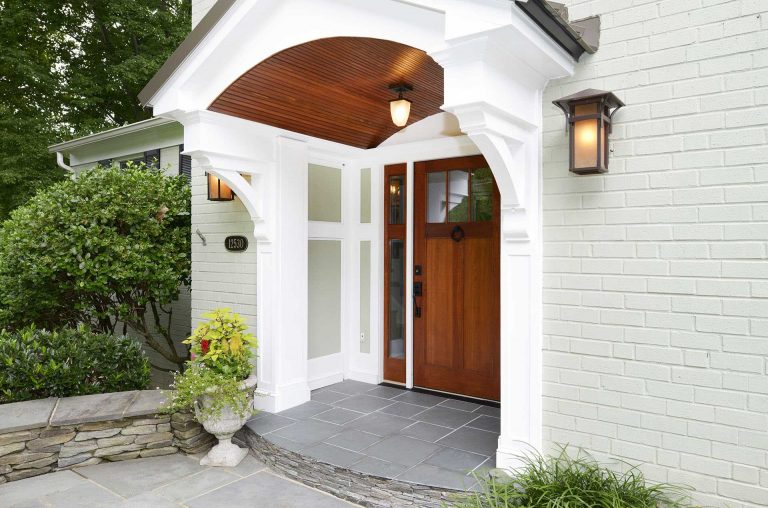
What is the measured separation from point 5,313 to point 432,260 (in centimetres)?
453

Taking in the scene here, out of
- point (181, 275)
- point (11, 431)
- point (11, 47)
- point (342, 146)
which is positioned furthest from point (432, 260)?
point (11, 47)

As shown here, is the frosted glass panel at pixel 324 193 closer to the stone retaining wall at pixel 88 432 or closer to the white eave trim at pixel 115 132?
the stone retaining wall at pixel 88 432

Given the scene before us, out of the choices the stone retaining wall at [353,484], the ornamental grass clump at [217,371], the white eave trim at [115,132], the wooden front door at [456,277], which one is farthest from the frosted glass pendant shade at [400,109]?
the white eave trim at [115,132]

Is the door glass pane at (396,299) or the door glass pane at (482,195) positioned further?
the door glass pane at (396,299)

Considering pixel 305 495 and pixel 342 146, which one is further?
pixel 342 146

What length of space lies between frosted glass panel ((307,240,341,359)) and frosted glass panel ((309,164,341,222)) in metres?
0.26

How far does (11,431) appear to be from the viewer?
3412 mm

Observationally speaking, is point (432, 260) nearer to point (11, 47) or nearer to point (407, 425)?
point (407, 425)

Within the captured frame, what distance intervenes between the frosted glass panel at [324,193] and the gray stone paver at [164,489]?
7.47ft

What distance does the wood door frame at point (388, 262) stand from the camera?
4836 millimetres

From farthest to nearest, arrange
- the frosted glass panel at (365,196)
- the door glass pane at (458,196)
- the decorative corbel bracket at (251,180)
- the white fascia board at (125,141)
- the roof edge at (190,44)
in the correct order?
the white fascia board at (125,141) < the frosted glass panel at (365,196) < the door glass pane at (458,196) < the decorative corbel bracket at (251,180) < the roof edge at (190,44)

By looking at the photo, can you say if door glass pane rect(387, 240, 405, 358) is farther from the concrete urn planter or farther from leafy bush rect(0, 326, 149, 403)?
leafy bush rect(0, 326, 149, 403)

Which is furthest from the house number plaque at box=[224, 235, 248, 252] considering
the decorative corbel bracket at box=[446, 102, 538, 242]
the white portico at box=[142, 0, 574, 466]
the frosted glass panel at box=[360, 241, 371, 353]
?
the decorative corbel bracket at box=[446, 102, 538, 242]

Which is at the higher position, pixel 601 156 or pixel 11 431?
pixel 601 156
